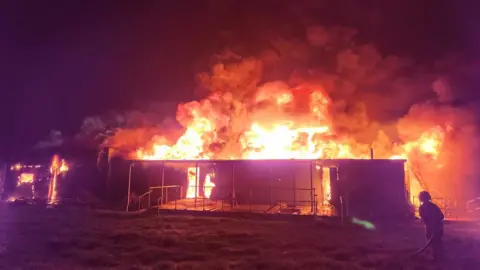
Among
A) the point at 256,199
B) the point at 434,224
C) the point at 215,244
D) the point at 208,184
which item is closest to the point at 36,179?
the point at 208,184

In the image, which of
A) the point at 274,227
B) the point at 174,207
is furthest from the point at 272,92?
the point at 274,227

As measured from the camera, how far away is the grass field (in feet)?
35.5

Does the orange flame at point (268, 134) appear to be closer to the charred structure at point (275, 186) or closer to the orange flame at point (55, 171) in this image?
the charred structure at point (275, 186)

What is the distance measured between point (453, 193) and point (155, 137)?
87.3ft

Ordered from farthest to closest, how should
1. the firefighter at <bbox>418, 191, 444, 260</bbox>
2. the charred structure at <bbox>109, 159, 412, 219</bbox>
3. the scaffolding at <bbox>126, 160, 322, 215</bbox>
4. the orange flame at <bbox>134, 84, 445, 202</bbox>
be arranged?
the orange flame at <bbox>134, 84, 445, 202</bbox> < the scaffolding at <bbox>126, 160, 322, 215</bbox> < the charred structure at <bbox>109, 159, 412, 219</bbox> < the firefighter at <bbox>418, 191, 444, 260</bbox>

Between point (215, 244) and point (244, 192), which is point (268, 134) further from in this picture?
point (215, 244)

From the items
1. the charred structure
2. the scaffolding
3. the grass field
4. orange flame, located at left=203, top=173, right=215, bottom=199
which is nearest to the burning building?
the charred structure

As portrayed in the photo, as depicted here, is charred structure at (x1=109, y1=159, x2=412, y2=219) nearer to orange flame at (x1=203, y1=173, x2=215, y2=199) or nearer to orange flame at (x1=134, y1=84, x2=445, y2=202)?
orange flame at (x1=203, y1=173, x2=215, y2=199)

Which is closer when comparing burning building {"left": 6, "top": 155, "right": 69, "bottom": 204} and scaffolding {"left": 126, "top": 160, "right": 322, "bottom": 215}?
scaffolding {"left": 126, "top": 160, "right": 322, "bottom": 215}

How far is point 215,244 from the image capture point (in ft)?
44.3

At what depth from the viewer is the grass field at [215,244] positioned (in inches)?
426

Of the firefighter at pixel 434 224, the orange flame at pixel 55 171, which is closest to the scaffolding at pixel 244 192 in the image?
the orange flame at pixel 55 171

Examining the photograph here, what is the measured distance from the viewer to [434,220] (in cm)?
1075

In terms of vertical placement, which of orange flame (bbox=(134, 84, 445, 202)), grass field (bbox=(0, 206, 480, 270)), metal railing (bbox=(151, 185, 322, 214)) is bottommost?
grass field (bbox=(0, 206, 480, 270))
